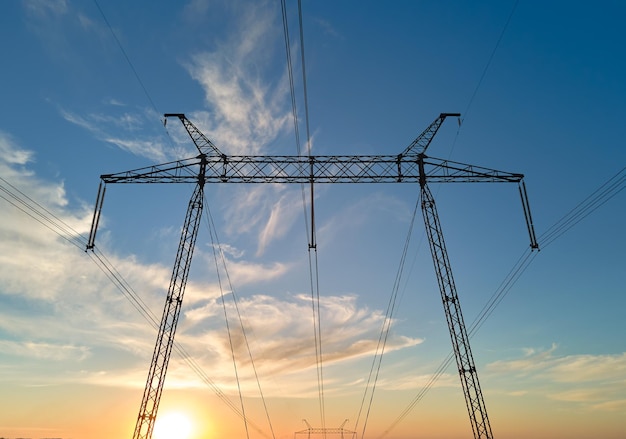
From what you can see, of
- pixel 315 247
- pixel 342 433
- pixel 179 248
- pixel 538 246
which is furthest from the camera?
pixel 342 433

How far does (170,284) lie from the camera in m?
41.8

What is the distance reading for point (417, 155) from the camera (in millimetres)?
40844

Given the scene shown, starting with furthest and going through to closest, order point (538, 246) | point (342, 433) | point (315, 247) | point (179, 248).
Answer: point (342, 433) < point (179, 248) < point (315, 247) < point (538, 246)

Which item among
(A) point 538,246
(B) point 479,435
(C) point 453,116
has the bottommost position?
(B) point 479,435

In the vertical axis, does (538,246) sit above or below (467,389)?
above

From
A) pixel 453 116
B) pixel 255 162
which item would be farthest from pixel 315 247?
pixel 453 116

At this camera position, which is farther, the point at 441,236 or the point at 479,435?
the point at 441,236

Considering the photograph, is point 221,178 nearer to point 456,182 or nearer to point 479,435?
point 456,182

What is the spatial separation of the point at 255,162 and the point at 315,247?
976cm

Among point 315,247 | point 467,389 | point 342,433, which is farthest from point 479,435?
point 342,433

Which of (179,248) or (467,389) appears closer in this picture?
(467,389)

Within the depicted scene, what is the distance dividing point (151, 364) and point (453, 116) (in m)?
37.6

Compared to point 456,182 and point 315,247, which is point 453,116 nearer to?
point 456,182

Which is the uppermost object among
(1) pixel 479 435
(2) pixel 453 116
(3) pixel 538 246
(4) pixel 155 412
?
(2) pixel 453 116
